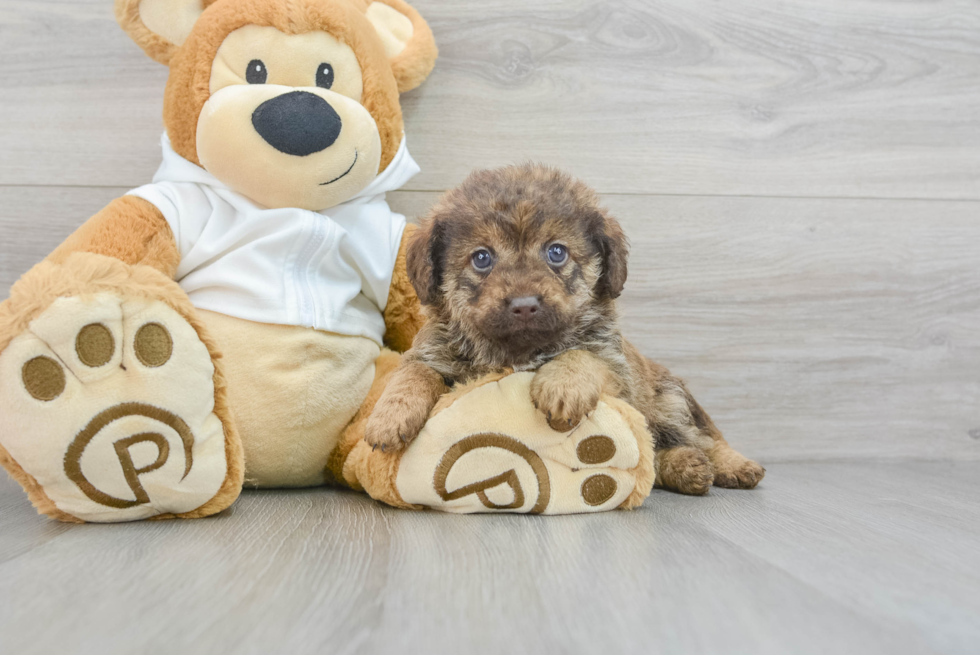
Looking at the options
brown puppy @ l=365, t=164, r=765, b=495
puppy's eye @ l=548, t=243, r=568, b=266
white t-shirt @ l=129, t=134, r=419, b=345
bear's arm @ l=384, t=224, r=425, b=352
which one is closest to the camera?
brown puppy @ l=365, t=164, r=765, b=495

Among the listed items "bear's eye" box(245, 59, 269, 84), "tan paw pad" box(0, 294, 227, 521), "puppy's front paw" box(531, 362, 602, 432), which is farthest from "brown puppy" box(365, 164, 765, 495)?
"bear's eye" box(245, 59, 269, 84)

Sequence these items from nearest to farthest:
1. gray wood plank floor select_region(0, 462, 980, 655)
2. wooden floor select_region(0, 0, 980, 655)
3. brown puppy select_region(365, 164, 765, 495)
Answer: gray wood plank floor select_region(0, 462, 980, 655) → brown puppy select_region(365, 164, 765, 495) → wooden floor select_region(0, 0, 980, 655)

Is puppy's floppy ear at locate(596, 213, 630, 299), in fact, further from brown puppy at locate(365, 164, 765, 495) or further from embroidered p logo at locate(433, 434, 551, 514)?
embroidered p logo at locate(433, 434, 551, 514)

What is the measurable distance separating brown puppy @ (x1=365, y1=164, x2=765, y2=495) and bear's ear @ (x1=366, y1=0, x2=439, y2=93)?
567 millimetres

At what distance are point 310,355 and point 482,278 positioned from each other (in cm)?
49

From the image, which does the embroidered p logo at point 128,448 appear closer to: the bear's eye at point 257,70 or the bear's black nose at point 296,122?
the bear's black nose at point 296,122

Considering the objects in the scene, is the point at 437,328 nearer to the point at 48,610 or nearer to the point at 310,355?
the point at 310,355

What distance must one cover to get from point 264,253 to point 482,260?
57cm

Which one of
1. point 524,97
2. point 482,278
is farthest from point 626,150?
point 482,278

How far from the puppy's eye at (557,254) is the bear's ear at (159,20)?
1118 millimetres

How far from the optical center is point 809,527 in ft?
4.87

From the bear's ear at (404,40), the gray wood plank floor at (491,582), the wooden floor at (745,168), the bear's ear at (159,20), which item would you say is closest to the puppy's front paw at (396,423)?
the gray wood plank floor at (491,582)

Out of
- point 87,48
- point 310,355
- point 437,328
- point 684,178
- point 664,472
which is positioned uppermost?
point 87,48

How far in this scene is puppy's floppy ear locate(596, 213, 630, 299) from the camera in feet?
5.23
